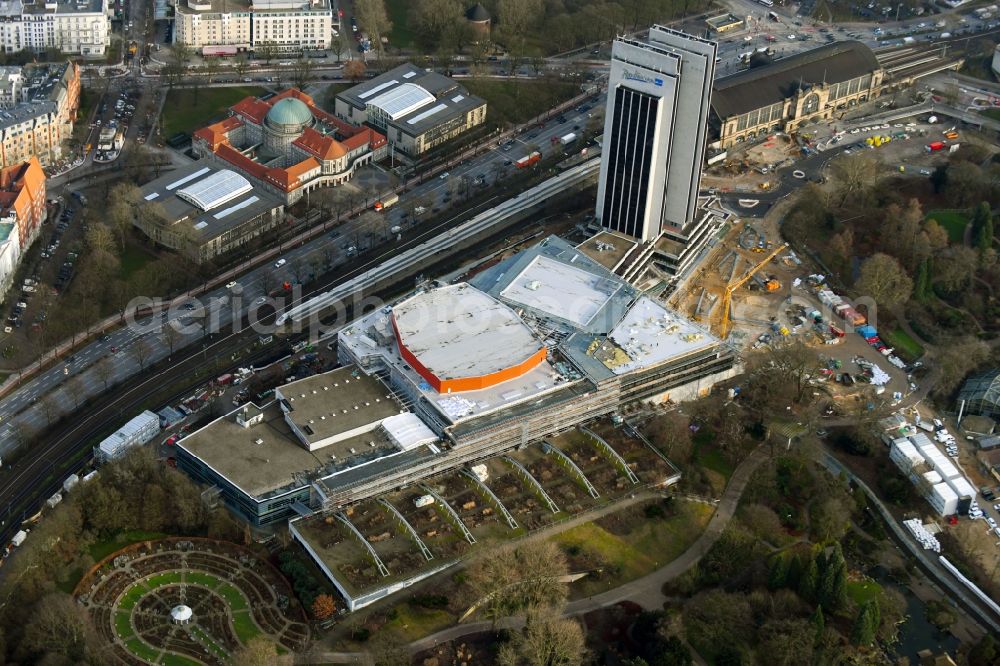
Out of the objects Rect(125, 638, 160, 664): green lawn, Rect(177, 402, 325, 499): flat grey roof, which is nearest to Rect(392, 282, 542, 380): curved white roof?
Rect(177, 402, 325, 499): flat grey roof

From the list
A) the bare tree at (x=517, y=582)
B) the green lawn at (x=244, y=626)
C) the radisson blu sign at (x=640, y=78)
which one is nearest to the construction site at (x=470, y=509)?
the bare tree at (x=517, y=582)

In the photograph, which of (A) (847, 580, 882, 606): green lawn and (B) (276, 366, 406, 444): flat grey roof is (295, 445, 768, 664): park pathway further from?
(B) (276, 366, 406, 444): flat grey roof

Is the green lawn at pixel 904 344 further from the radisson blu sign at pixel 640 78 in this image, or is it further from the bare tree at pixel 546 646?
the bare tree at pixel 546 646

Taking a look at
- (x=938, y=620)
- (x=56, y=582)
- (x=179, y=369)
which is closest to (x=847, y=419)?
(x=938, y=620)

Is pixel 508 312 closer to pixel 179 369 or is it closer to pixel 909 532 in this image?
pixel 179 369

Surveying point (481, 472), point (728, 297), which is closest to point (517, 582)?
point (481, 472)
